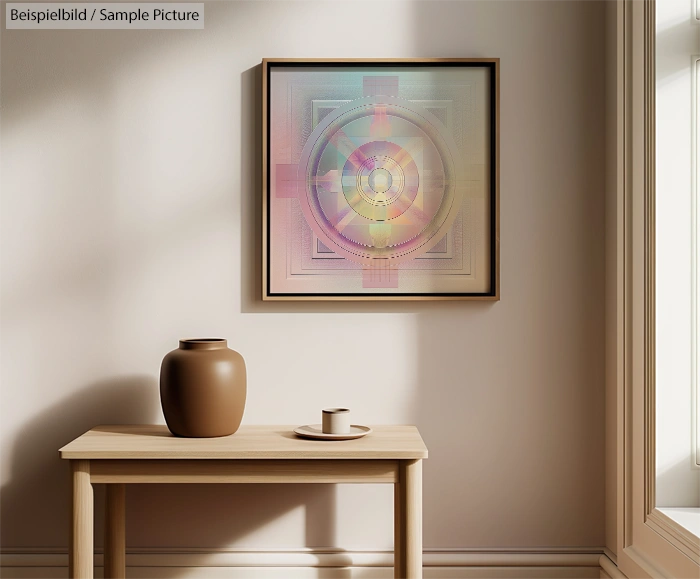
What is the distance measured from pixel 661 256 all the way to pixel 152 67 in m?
1.62

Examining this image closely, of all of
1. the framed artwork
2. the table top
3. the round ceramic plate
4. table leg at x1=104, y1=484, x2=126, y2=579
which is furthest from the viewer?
the framed artwork

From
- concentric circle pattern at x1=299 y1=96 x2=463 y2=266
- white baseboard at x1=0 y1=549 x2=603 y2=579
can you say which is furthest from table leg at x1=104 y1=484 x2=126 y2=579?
concentric circle pattern at x1=299 y1=96 x2=463 y2=266

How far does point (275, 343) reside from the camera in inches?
83.1

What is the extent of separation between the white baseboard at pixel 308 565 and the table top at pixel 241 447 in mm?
464

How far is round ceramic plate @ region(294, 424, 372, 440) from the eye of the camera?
→ 1814mm

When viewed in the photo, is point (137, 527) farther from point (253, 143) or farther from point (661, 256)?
point (661, 256)

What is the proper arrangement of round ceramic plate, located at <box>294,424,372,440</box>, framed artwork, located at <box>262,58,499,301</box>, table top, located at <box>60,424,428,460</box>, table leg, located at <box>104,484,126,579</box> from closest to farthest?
table top, located at <box>60,424,428,460</box> < round ceramic plate, located at <box>294,424,372,440</box> < table leg, located at <box>104,484,126,579</box> < framed artwork, located at <box>262,58,499,301</box>

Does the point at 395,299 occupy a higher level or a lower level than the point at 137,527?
higher

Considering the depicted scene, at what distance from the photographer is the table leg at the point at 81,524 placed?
1707 mm

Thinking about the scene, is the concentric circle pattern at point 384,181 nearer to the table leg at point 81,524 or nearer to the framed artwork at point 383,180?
the framed artwork at point 383,180

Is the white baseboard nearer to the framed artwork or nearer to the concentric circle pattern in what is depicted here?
the framed artwork

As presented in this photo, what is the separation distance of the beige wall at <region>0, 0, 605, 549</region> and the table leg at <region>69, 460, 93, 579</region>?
38 cm

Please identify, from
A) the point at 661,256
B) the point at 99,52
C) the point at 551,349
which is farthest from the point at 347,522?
the point at 99,52

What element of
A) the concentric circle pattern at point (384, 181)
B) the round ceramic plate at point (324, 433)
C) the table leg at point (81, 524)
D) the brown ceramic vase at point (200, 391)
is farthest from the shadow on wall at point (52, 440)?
the concentric circle pattern at point (384, 181)
